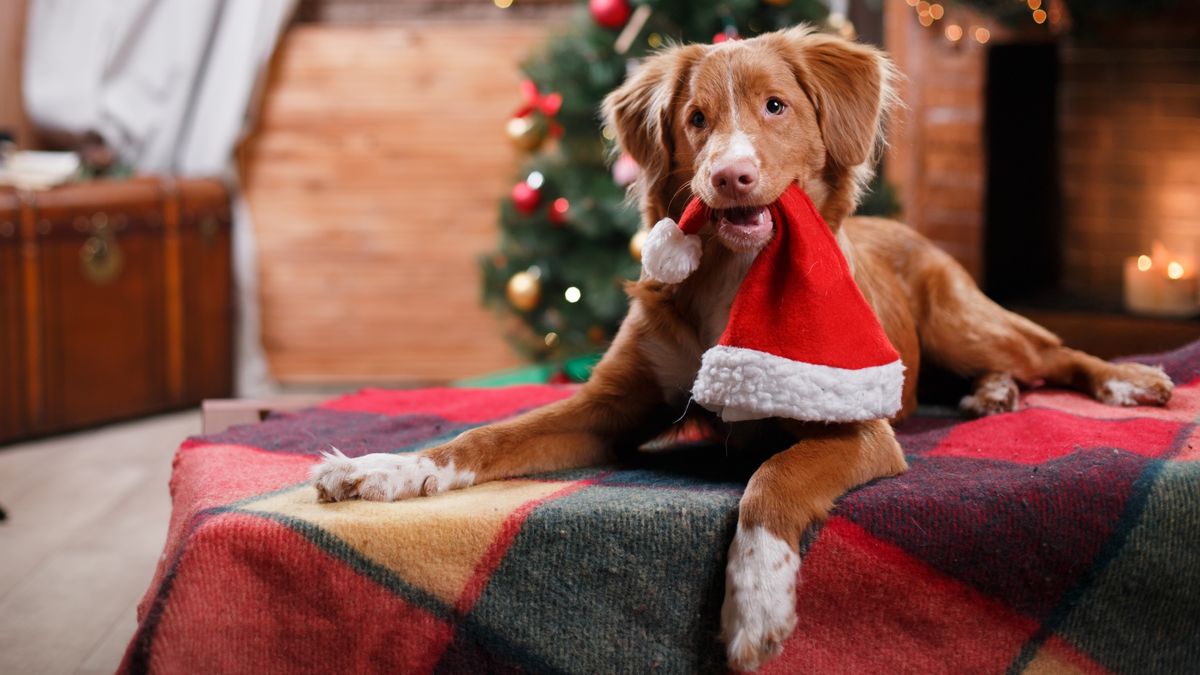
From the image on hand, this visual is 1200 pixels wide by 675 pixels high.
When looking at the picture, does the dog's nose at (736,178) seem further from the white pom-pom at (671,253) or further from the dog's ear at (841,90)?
the dog's ear at (841,90)

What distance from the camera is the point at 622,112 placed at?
6.45ft

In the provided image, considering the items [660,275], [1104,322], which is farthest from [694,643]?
[1104,322]

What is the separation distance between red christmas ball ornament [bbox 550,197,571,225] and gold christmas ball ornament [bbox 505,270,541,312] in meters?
0.20

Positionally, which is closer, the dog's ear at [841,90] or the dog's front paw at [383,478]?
the dog's front paw at [383,478]

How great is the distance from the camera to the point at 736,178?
1.61 meters

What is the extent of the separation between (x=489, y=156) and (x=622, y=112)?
2675 millimetres

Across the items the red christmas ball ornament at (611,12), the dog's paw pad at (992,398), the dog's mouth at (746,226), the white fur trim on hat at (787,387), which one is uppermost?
the red christmas ball ornament at (611,12)

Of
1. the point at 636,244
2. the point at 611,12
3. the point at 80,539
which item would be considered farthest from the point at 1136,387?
the point at 80,539

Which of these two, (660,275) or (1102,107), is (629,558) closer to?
(660,275)

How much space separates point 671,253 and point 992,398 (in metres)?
0.81

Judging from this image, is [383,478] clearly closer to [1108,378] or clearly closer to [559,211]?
[1108,378]

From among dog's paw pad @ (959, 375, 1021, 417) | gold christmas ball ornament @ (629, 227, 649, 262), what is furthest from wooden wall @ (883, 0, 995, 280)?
dog's paw pad @ (959, 375, 1021, 417)

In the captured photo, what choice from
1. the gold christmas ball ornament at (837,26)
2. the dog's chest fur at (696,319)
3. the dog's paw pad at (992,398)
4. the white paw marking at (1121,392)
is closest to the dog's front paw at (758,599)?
the dog's chest fur at (696,319)

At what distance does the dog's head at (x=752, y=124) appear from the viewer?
5.55 feet
